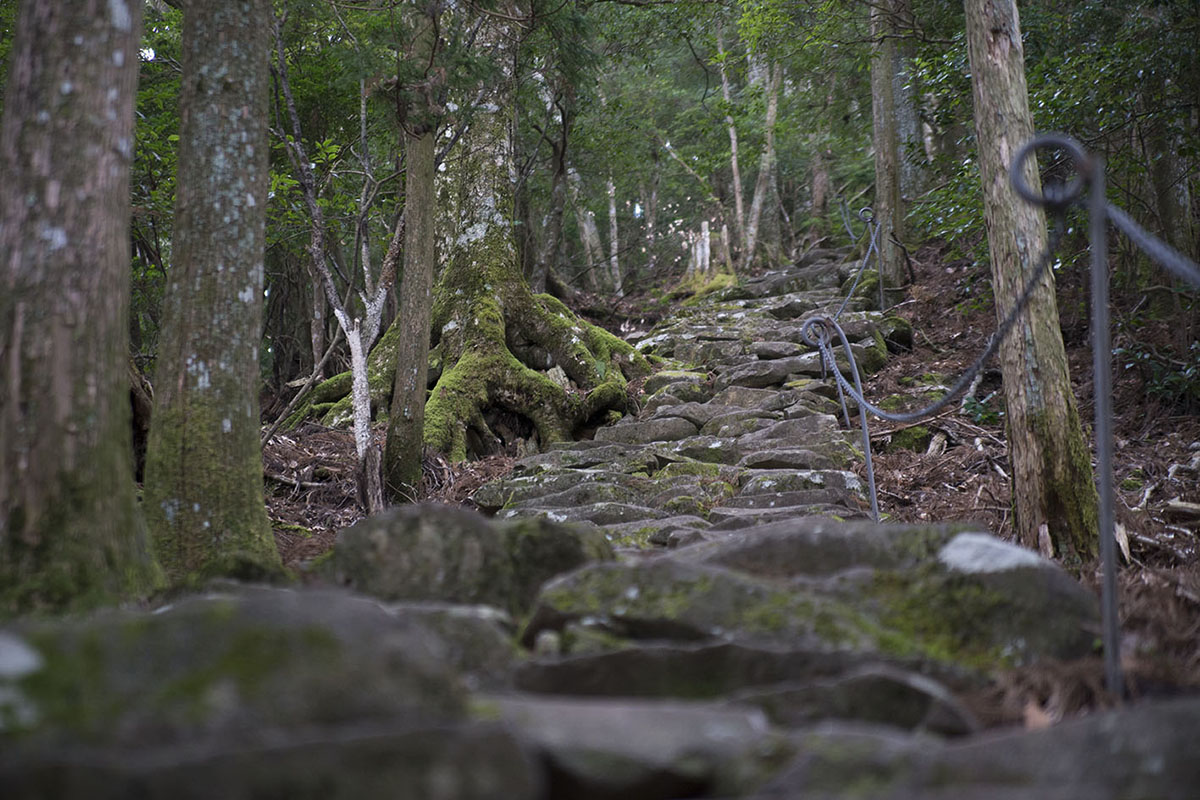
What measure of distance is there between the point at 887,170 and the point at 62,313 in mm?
12295

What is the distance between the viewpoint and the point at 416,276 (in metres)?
6.05

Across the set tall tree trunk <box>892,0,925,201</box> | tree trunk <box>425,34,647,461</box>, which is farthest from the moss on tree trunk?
tall tree trunk <box>892,0,925,201</box>

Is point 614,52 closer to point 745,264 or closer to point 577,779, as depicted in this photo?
point 745,264

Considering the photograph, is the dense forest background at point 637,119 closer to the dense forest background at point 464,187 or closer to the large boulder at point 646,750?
the dense forest background at point 464,187

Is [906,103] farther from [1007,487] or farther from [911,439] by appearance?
[1007,487]

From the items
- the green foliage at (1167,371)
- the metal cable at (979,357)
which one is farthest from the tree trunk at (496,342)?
the green foliage at (1167,371)

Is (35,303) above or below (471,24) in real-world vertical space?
below

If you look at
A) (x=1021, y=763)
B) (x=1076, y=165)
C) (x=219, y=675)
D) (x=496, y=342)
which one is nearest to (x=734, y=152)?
(x=496, y=342)

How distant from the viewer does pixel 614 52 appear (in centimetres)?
1444

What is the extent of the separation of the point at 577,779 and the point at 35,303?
2.13m

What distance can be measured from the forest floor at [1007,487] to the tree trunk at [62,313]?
133cm

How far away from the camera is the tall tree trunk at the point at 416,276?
19.7 ft

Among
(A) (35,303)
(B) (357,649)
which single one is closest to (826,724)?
(B) (357,649)

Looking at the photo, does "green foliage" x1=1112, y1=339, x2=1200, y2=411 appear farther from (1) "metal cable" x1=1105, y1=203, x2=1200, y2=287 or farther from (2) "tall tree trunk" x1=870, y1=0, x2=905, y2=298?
(1) "metal cable" x1=1105, y1=203, x2=1200, y2=287
